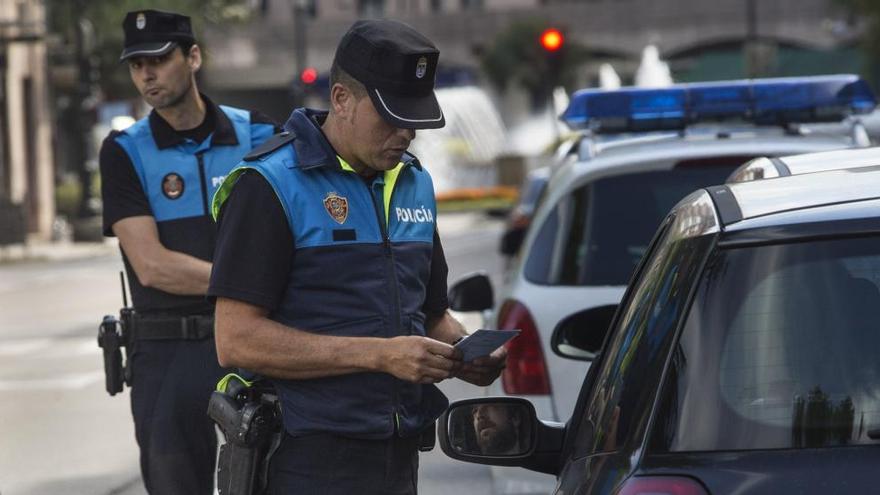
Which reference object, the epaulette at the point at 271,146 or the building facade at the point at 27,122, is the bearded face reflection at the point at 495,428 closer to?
the epaulette at the point at 271,146

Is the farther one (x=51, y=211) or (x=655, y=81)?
(x=51, y=211)

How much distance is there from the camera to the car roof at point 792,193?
10.0 ft

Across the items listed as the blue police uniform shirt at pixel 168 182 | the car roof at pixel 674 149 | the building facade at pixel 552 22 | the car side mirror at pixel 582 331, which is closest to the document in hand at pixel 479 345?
the car side mirror at pixel 582 331

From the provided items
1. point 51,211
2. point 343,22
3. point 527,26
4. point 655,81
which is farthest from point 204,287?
point 343,22

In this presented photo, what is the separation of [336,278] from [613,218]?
278 cm

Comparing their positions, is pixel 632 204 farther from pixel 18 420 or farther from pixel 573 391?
pixel 18 420

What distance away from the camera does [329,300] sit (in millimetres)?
3896

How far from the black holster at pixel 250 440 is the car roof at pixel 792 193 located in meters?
1.09

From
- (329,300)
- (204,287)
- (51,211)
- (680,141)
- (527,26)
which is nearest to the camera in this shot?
(329,300)

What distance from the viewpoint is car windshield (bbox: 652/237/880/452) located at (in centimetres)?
290

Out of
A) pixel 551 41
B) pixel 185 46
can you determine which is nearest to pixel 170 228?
pixel 185 46

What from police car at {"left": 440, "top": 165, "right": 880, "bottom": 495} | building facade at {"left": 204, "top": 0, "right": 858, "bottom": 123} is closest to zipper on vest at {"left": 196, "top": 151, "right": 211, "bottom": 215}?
police car at {"left": 440, "top": 165, "right": 880, "bottom": 495}

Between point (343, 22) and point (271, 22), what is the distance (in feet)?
12.1

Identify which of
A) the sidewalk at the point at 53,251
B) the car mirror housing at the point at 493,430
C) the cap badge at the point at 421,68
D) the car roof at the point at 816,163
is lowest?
the sidewalk at the point at 53,251
